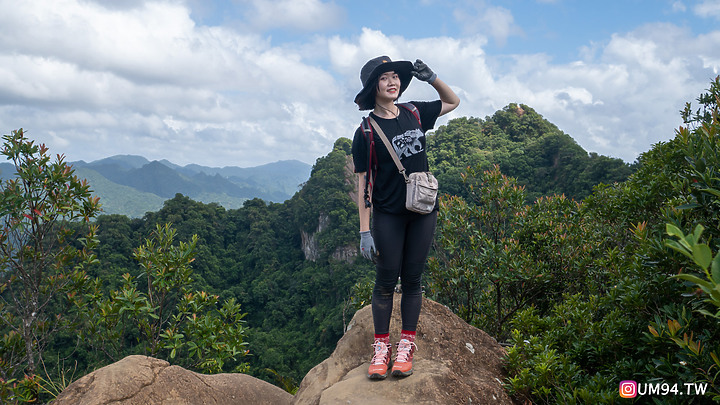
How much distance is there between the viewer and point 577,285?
440cm

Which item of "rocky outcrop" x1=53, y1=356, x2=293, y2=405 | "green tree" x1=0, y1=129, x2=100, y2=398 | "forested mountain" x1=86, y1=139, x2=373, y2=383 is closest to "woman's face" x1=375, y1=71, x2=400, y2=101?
"rocky outcrop" x1=53, y1=356, x2=293, y2=405

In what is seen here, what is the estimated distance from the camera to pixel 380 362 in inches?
114

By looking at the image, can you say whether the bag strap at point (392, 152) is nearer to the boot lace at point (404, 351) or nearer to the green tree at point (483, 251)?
the boot lace at point (404, 351)

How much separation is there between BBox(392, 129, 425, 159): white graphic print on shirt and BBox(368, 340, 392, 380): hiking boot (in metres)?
1.25

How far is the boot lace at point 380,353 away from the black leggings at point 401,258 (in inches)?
3.1

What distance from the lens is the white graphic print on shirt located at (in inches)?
111

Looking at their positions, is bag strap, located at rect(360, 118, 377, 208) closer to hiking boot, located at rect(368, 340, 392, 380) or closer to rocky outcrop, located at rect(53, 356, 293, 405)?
hiking boot, located at rect(368, 340, 392, 380)

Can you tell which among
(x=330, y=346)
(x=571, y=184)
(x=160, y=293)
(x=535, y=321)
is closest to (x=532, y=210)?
(x=535, y=321)

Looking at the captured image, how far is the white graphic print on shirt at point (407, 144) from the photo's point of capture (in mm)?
2826

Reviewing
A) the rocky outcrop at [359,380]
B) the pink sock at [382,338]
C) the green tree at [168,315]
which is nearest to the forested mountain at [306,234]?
the green tree at [168,315]

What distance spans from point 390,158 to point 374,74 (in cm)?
A: 55

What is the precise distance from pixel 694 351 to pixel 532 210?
3215 mm

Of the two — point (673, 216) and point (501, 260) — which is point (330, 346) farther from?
point (673, 216)

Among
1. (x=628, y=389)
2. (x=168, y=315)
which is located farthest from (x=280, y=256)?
(x=628, y=389)
